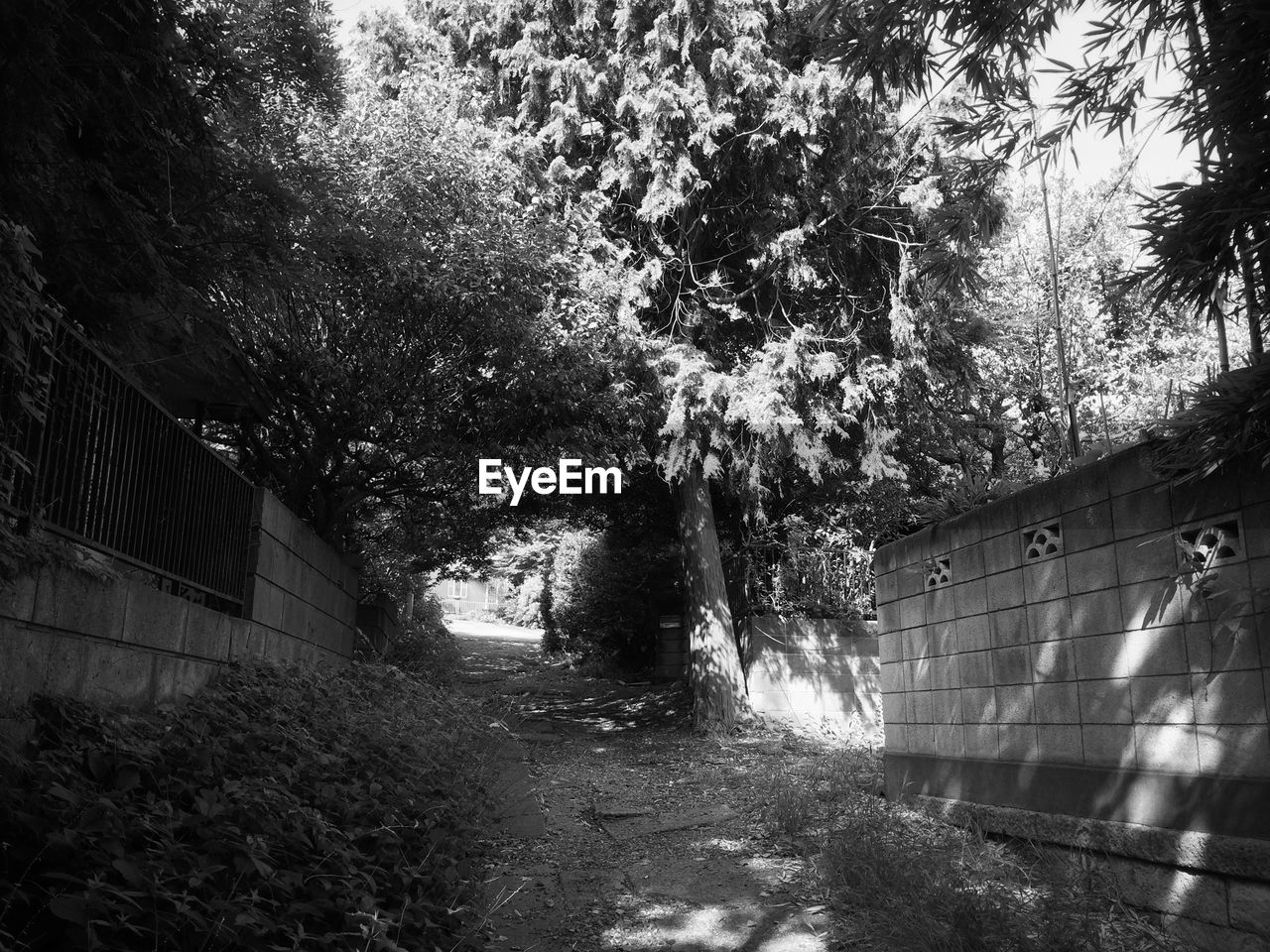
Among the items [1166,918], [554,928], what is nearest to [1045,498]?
[1166,918]

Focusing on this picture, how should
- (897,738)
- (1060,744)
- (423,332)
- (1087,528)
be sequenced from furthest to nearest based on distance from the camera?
(423,332) < (897,738) < (1060,744) < (1087,528)

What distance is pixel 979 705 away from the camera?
5383mm

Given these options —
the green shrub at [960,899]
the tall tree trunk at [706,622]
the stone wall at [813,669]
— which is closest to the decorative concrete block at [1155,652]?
the green shrub at [960,899]

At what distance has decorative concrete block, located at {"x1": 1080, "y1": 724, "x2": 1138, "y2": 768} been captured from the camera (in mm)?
4125

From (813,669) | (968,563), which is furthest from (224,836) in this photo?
(813,669)

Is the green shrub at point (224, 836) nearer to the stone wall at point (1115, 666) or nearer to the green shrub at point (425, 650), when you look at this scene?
the stone wall at point (1115, 666)

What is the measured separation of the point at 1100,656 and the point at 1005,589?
84 centimetres

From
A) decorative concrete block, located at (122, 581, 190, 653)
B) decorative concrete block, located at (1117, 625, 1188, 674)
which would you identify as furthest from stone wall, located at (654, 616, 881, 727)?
decorative concrete block, located at (122, 581, 190, 653)

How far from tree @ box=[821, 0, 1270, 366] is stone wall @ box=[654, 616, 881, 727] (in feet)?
26.1

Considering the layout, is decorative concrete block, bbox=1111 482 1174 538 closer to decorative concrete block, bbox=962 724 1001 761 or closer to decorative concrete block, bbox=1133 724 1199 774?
decorative concrete block, bbox=1133 724 1199 774

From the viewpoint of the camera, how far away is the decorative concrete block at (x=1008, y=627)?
4.97 metres

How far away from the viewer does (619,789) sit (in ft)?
26.0

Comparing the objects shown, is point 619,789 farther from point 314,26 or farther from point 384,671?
point 314,26

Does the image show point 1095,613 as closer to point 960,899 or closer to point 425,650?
point 960,899
